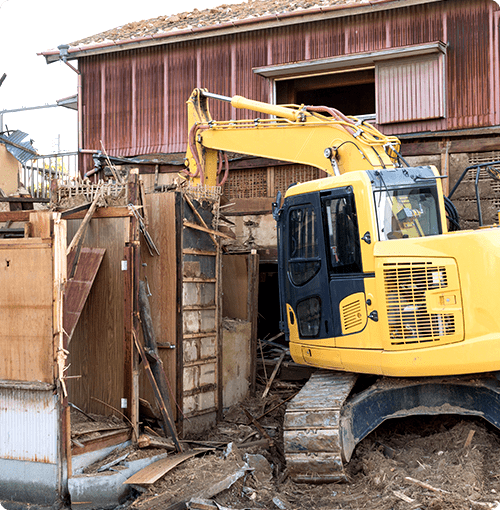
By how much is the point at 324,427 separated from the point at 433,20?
8.74m

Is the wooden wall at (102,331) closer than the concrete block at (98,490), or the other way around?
the concrete block at (98,490)

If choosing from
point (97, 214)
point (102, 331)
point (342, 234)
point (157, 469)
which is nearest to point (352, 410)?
point (342, 234)

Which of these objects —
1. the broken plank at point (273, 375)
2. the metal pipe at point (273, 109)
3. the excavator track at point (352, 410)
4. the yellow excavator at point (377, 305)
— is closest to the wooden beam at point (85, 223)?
the yellow excavator at point (377, 305)

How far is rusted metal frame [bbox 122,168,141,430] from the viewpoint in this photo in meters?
7.46

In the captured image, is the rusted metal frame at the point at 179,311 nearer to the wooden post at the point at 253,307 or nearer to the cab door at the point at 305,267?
the cab door at the point at 305,267

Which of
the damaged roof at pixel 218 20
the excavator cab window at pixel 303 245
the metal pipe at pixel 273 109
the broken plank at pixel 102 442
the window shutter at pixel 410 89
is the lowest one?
the broken plank at pixel 102 442

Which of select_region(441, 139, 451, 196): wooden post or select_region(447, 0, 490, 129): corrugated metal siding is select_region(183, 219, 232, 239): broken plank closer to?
select_region(441, 139, 451, 196): wooden post

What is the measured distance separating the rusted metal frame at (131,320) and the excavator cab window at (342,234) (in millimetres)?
2389

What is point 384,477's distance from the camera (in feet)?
21.5

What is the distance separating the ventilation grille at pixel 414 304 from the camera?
678cm

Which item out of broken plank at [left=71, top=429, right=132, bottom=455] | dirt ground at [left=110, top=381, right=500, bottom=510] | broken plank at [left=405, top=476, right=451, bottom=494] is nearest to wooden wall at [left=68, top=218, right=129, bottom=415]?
broken plank at [left=71, top=429, right=132, bottom=455]

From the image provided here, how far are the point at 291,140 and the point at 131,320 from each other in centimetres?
368

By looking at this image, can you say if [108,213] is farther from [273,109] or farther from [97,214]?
[273,109]

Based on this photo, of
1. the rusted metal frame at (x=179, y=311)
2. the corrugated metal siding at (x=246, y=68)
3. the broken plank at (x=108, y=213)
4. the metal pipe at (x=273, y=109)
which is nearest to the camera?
the broken plank at (x=108, y=213)
